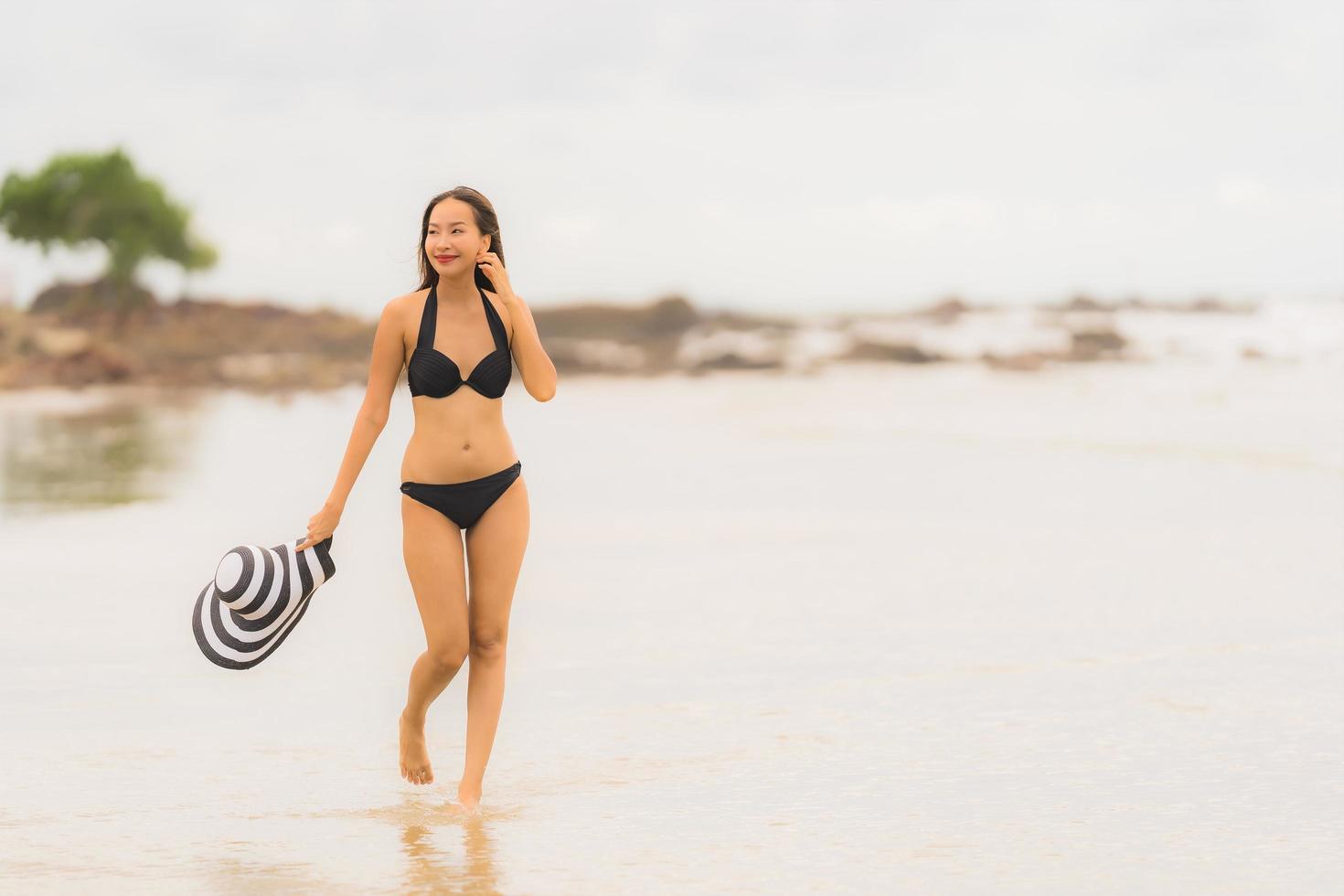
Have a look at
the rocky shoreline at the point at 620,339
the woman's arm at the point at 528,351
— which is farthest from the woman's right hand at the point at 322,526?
the rocky shoreline at the point at 620,339

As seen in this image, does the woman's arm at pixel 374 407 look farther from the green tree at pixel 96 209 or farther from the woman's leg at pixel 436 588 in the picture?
the green tree at pixel 96 209

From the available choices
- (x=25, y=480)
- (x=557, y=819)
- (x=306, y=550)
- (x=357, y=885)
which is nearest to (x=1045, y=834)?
(x=557, y=819)

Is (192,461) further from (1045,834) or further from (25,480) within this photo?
(1045,834)

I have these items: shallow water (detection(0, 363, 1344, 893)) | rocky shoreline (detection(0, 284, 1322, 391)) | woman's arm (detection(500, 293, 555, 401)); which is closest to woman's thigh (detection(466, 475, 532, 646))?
woman's arm (detection(500, 293, 555, 401))

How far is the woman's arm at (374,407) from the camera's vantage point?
5.36 metres

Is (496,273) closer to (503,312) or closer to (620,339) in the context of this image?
(503,312)

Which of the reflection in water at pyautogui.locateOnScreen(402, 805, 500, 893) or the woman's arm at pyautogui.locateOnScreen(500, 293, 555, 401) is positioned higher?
the woman's arm at pyautogui.locateOnScreen(500, 293, 555, 401)

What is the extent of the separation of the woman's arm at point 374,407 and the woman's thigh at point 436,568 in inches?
8.2

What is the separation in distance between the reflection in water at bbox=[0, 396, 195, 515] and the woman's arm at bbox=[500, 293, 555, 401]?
9.06m

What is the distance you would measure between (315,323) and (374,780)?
5062 cm

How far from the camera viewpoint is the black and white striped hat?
17.6 feet

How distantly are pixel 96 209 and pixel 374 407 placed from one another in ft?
185

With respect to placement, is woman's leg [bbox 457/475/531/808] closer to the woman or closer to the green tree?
the woman

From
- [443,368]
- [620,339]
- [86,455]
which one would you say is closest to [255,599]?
[443,368]
